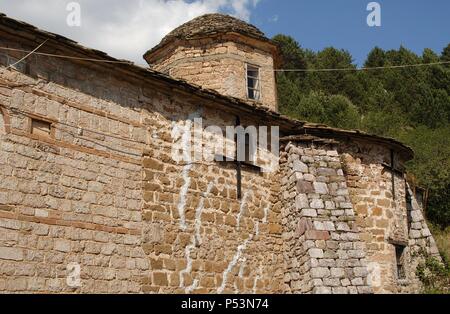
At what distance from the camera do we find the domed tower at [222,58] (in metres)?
15.2

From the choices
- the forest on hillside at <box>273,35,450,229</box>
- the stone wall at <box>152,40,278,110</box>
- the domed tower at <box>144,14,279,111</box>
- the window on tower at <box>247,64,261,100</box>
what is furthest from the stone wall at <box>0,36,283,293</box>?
the forest on hillside at <box>273,35,450,229</box>

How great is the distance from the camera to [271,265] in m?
11.2

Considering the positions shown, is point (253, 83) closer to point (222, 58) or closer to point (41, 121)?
point (222, 58)

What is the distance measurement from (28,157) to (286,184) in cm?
539

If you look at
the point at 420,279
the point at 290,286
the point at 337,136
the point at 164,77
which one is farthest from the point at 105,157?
the point at 420,279

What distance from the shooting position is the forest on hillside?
28797 mm

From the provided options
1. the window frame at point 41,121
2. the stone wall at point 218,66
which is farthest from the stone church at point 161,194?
the stone wall at point 218,66

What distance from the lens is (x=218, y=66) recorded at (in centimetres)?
1526

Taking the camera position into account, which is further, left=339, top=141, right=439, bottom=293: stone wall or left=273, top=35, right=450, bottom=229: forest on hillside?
left=273, top=35, right=450, bottom=229: forest on hillside

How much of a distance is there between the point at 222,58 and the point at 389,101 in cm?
2551

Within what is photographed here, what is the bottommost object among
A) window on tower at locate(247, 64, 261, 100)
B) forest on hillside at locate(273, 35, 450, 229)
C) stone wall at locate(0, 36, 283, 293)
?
stone wall at locate(0, 36, 283, 293)

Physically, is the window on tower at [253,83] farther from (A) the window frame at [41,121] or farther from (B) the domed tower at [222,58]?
(A) the window frame at [41,121]

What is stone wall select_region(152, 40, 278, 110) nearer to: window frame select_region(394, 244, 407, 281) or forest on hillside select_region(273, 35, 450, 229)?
window frame select_region(394, 244, 407, 281)

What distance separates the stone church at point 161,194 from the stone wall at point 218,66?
3.39 m
